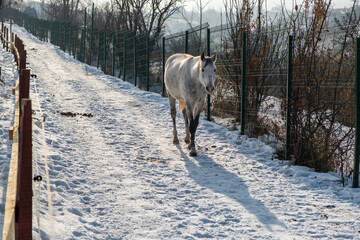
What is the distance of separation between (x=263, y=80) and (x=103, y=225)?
18.0 ft

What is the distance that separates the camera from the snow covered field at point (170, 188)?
12.4 ft

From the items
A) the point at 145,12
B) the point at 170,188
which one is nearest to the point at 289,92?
the point at 170,188

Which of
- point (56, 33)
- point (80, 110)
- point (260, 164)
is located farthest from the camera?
point (56, 33)

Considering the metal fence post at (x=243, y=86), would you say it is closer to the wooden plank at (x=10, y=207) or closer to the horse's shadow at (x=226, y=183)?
the horse's shadow at (x=226, y=183)

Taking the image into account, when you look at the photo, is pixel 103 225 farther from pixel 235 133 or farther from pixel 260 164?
pixel 235 133

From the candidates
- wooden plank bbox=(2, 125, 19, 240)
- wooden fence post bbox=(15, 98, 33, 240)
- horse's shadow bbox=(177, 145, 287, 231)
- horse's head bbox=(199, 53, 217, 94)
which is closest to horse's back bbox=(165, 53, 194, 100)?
horse's head bbox=(199, 53, 217, 94)

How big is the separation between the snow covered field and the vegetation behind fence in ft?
1.37

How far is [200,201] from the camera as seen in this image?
4543mm

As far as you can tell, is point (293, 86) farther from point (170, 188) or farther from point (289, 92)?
point (170, 188)

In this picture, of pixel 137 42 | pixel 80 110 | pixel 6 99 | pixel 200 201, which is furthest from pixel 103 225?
pixel 137 42

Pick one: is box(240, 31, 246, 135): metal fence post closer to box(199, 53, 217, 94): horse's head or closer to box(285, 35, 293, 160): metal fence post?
box(285, 35, 293, 160): metal fence post

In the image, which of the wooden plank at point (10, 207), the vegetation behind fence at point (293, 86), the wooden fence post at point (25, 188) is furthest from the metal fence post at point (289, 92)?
the wooden fence post at point (25, 188)

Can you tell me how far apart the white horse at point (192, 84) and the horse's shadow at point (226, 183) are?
47 centimetres

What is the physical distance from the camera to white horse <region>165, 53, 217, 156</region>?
620 centimetres
